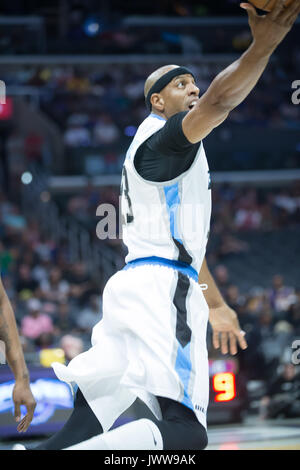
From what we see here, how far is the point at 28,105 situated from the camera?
1877 centimetres

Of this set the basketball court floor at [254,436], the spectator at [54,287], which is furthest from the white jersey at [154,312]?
the spectator at [54,287]

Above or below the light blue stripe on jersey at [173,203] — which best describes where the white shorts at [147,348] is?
below

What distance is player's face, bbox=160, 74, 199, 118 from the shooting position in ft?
12.8

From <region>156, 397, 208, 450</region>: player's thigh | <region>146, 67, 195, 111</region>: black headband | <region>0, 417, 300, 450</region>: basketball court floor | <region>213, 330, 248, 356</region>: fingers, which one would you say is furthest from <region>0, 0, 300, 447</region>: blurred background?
<region>156, 397, 208, 450</region>: player's thigh

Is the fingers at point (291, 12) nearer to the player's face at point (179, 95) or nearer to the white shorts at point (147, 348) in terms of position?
the player's face at point (179, 95)

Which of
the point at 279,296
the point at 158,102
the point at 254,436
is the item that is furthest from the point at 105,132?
the point at 158,102

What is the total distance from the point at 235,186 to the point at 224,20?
7279mm

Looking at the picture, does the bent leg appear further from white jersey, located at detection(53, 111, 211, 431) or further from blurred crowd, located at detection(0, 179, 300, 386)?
blurred crowd, located at detection(0, 179, 300, 386)

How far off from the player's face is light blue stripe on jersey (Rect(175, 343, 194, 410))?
1.20m

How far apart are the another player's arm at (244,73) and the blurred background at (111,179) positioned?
15.1 feet

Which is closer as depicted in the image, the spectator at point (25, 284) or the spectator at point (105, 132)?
the spectator at point (25, 284)

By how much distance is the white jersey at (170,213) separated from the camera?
3.61 meters

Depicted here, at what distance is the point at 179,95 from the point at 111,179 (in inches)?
480

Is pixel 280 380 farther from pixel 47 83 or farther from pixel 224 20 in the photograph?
pixel 224 20
